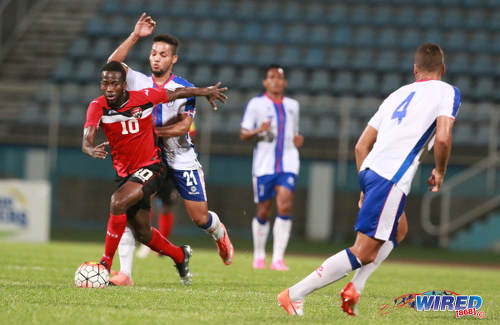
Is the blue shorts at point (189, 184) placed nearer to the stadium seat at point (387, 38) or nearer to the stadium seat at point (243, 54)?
the stadium seat at point (243, 54)

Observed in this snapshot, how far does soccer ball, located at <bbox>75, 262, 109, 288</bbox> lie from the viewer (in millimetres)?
6406

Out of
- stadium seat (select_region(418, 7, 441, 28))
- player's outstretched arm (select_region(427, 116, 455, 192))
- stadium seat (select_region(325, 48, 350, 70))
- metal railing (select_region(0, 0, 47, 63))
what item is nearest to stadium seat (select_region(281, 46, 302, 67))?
stadium seat (select_region(325, 48, 350, 70))

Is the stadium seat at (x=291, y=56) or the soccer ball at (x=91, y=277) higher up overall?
the stadium seat at (x=291, y=56)

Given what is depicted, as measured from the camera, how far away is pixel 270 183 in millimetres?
10445

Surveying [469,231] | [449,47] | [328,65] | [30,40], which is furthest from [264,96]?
[30,40]

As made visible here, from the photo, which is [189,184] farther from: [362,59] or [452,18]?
[452,18]

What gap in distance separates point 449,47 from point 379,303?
15.6m

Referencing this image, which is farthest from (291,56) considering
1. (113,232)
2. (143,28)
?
(113,232)

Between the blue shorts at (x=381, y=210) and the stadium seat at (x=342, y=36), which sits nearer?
the blue shorts at (x=381, y=210)

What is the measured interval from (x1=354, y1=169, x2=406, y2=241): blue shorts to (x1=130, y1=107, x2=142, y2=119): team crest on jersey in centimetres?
234

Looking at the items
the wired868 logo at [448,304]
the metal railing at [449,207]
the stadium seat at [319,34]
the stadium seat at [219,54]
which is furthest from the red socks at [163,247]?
the stadium seat at [319,34]

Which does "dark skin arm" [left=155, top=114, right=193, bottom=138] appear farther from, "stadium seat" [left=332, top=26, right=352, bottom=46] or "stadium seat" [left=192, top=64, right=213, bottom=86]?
"stadium seat" [left=332, top=26, right=352, bottom=46]

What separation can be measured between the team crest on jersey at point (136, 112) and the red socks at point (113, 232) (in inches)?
31.8

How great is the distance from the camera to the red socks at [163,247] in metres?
6.95
